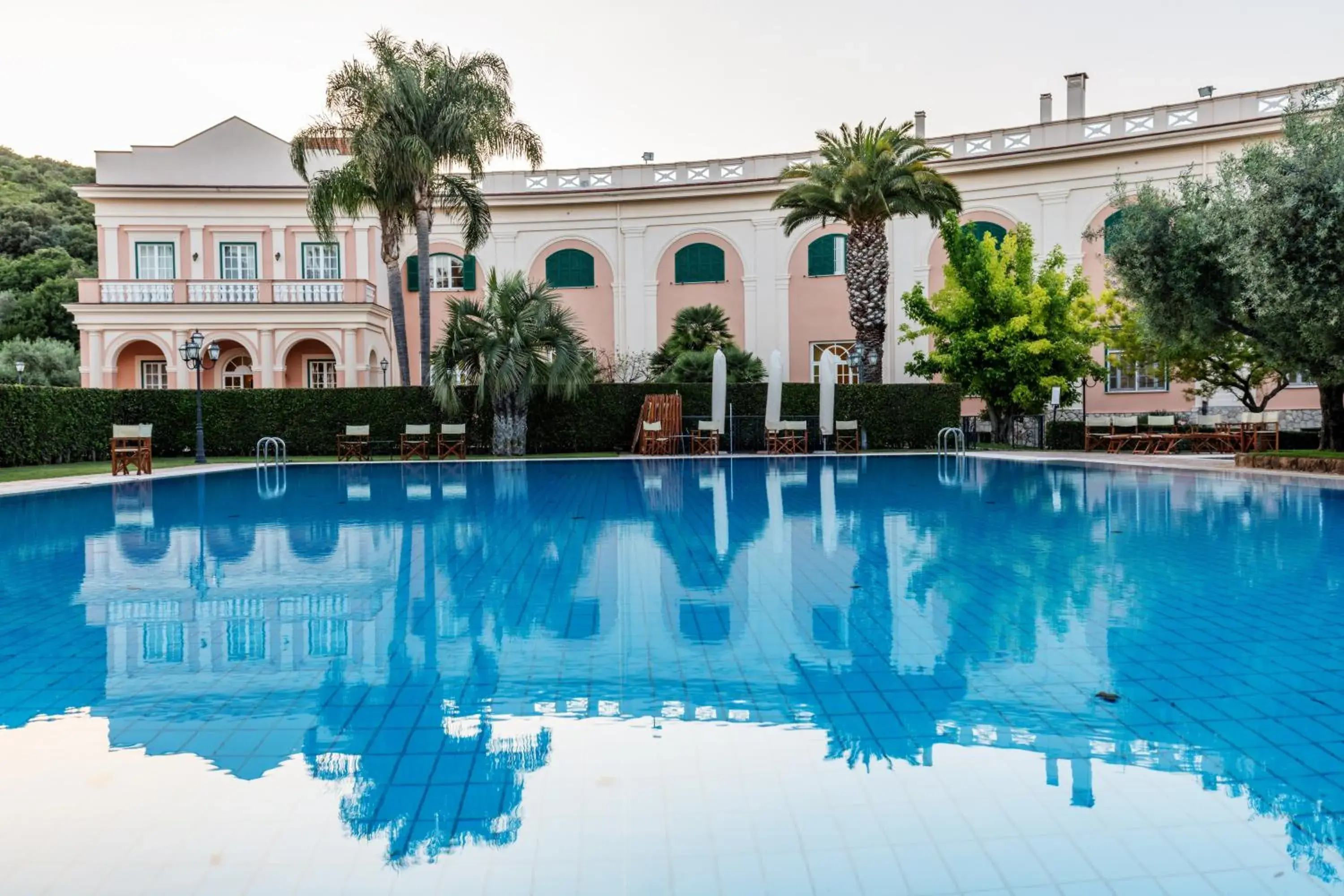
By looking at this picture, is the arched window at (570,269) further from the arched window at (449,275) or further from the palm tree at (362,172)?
the palm tree at (362,172)

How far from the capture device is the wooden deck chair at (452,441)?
2319 centimetres

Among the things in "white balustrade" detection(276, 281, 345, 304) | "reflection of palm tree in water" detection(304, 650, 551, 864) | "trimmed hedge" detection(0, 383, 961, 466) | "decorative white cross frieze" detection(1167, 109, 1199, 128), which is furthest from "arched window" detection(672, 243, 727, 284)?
"reflection of palm tree in water" detection(304, 650, 551, 864)

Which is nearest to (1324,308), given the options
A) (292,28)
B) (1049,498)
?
(1049,498)

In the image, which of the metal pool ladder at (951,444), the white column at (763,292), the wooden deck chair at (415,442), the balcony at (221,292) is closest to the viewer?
the metal pool ladder at (951,444)

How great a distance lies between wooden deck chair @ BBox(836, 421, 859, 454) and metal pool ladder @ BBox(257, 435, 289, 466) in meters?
13.2

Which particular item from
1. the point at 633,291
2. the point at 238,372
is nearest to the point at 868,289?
the point at 633,291

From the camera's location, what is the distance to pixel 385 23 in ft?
78.2

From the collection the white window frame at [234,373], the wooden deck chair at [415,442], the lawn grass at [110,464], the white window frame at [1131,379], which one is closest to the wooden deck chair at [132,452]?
the lawn grass at [110,464]

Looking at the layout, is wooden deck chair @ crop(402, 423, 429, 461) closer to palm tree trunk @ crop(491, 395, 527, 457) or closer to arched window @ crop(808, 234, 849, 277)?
palm tree trunk @ crop(491, 395, 527, 457)

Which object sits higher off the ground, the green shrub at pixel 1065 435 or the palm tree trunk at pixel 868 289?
the palm tree trunk at pixel 868 289

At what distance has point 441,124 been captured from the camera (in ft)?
76.2

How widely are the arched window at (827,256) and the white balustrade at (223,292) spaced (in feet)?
55.7

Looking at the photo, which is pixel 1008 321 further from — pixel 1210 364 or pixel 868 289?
pixel 1210 364

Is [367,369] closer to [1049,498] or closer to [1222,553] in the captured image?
[1049,498]
